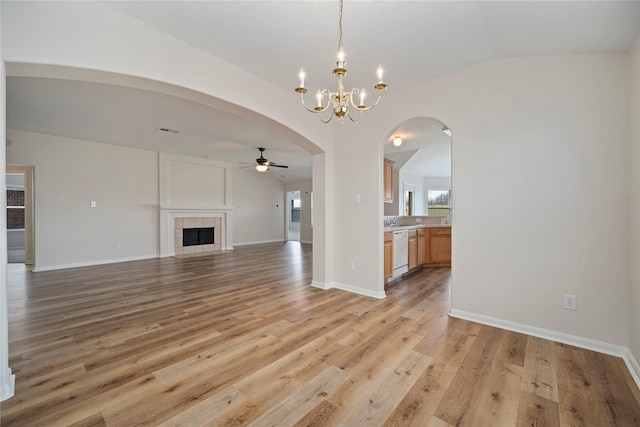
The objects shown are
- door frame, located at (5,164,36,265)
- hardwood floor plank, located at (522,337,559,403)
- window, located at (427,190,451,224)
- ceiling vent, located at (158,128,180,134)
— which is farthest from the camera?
window, located at (427,190,451,224)

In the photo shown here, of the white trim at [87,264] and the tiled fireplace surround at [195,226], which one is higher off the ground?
the tiled fireplace surround at [195,226]

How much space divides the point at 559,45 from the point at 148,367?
13.8 ft

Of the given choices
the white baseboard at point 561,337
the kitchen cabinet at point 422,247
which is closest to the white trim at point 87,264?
the kitchen cabinet at point 422,247

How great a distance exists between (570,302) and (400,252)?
7.78 ft

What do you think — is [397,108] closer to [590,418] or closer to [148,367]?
[590,418]

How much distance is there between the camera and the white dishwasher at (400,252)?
4453mm

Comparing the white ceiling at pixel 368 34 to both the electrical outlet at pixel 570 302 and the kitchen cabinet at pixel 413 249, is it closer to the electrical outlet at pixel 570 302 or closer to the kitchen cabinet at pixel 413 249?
the electrical outlet at pixel 570 302

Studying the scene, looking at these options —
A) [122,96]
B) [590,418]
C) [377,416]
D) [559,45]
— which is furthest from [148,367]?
[559,45]

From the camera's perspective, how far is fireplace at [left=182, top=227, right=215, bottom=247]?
7633 millimetres

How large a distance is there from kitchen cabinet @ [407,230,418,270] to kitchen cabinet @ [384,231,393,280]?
82 cm

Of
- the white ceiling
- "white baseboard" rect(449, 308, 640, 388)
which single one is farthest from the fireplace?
"white baseboard" rect(449, 308, 640, 388)

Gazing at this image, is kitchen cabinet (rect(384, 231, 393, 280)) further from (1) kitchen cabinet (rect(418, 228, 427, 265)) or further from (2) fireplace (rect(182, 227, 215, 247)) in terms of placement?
(2) fireplace (rect(182, 227, 215, 247))

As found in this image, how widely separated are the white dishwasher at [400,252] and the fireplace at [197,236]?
19.4 feet

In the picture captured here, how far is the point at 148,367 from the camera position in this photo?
203cm
